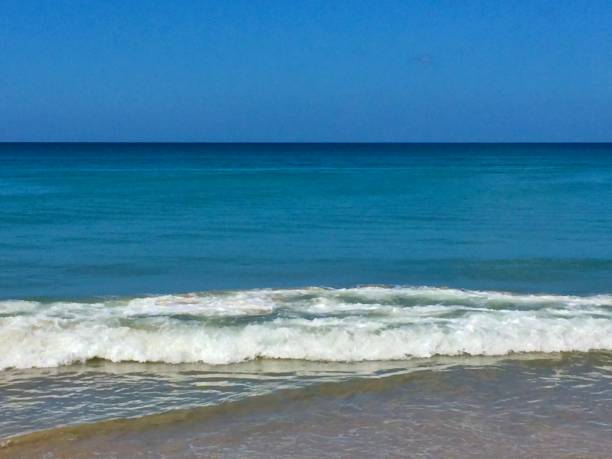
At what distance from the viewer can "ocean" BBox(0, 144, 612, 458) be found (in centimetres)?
780

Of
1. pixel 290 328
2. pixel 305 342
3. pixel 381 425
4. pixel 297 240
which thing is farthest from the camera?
pixel 297 240

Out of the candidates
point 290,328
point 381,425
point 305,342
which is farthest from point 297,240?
point 381,425

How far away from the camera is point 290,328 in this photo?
11359 mm

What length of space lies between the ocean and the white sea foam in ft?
0.11

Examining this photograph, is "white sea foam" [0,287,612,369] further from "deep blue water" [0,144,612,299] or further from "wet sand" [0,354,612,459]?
"deep blue water" [0,144,612,299]

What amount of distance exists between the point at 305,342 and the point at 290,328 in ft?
2.04

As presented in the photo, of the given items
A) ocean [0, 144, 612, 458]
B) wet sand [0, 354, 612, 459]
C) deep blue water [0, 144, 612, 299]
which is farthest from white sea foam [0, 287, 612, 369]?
deep blue water [0, 144, 612, 299]

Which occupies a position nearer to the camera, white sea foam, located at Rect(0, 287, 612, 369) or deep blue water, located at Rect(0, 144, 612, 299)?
white sea foam, located at Rect(0, 287, 612, 369)

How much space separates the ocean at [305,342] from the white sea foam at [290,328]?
3 centimetres

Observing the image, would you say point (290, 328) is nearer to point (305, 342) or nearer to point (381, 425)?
point (305, 342)

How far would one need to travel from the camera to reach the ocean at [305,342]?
25.6 feet

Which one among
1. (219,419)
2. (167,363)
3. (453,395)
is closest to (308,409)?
(219,419)

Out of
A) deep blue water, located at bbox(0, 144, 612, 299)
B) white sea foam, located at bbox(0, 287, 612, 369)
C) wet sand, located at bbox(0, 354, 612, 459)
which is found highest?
deep blue water, located at bbox(0, 144, 612, 299)

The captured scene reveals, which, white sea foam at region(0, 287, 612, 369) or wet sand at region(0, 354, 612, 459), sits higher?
white sea foam at region(0, 287, 612, 369)
